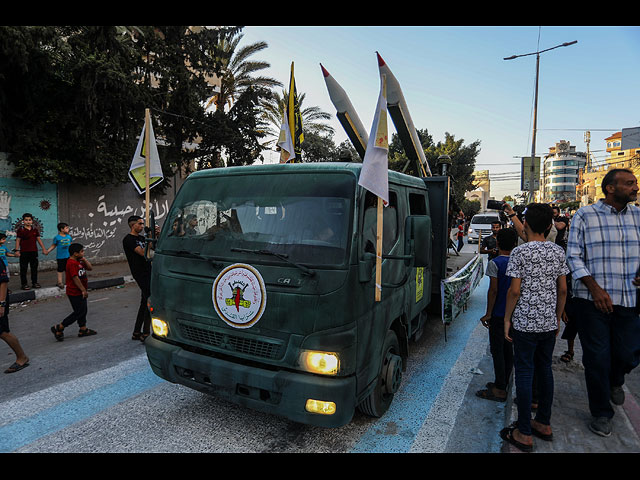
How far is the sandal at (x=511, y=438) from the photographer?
2.71 m

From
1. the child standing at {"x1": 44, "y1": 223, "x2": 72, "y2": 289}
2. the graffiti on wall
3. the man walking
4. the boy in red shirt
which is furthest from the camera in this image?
the graffiti on wall

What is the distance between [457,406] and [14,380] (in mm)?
4646

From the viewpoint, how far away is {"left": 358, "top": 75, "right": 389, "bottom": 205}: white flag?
2.78 metres

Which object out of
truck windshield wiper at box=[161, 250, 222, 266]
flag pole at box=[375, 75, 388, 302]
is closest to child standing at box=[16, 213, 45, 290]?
truck windshield wiper at box=[161, 250, 222, 266]

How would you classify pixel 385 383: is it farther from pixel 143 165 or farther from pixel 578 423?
pixel 143 165

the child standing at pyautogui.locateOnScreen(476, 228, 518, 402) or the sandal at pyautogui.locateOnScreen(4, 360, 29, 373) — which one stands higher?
the child standing at pyautogui.locateOnScreen(476, 228, 518, 402)

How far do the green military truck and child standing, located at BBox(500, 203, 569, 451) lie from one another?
2.32 feet

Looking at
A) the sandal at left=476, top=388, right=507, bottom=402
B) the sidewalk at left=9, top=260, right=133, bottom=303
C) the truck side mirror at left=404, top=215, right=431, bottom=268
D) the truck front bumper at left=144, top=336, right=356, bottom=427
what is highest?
the truck side mirror at left=404, top=215, right=431, bottom=268

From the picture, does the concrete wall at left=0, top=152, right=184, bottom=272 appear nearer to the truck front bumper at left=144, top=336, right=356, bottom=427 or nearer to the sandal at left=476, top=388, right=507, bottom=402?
the truck front bumper at left=144, top=336, right=356, bottom=427

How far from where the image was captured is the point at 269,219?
292 centimetres

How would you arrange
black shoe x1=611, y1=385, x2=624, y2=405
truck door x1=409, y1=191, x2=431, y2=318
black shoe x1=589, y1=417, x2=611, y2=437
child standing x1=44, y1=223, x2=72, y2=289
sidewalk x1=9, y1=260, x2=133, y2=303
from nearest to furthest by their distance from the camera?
black shoe x1=589, y1=417, x2=611, y2=437
black shoe x1=611, y1=385, x2=624, y2=405
truck door x1=409, y1=191, x2=431, y2=318
sidewalk x1=9, y1=260, x2=133, y2=303
child standing x1=44, y1=223, x2=72, y2=289

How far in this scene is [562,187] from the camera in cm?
10562

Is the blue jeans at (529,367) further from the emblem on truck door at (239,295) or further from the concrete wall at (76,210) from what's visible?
the concrete wall at (76,210)
